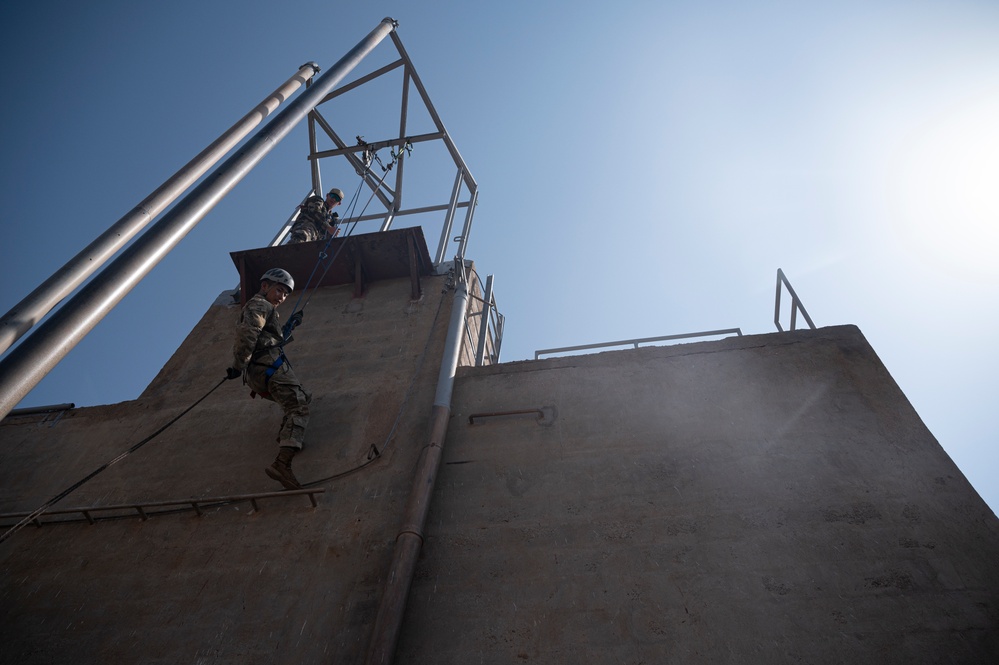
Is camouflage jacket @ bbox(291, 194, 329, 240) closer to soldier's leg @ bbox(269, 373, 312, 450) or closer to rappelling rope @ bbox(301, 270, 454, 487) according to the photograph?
rappelling rope @ bbox(301, 270, 454, 487)

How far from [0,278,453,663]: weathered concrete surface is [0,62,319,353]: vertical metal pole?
3478 mm

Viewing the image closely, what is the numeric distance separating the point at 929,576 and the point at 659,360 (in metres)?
3.42

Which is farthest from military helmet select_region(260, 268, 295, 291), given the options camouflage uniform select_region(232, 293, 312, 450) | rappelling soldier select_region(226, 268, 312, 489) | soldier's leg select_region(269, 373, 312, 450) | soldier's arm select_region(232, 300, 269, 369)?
soldier's leg select_region(269, 373, 312, 450)

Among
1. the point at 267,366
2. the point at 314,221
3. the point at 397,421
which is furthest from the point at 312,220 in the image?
the point at 397,421

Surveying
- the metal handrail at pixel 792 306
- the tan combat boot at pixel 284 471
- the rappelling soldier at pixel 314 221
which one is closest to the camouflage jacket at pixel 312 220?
the rappelling soldier at pixel 314 221

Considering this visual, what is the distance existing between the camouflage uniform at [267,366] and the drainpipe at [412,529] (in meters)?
1.58

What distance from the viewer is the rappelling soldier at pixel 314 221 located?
12.3 meters

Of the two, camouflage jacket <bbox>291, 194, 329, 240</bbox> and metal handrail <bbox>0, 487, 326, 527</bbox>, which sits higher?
camouflage jacket <bbox>291, 194, 329, 240</bbox>

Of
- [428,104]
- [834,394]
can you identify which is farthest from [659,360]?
[428,104]

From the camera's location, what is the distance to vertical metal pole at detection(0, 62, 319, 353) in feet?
11.1

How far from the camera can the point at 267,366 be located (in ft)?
24.6

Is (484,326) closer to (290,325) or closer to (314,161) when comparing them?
(290,325)

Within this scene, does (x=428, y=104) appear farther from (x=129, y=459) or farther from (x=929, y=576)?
(x=929, y=576)

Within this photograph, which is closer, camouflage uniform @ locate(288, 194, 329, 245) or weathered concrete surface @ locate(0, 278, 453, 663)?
weathered concrete surface @ locate(0, 278, 453, 663)
